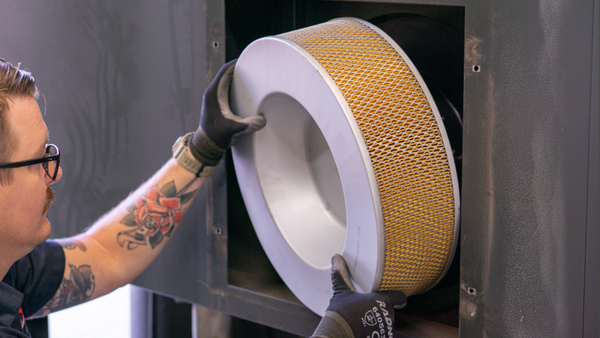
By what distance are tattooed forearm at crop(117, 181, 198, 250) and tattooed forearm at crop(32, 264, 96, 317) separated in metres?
0.08

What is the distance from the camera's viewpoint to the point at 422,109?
2.33ft

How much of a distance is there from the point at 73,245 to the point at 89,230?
0.06m

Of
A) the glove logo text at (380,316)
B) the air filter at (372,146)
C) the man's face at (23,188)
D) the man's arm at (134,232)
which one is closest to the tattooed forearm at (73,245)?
the man's arm at (134,232)

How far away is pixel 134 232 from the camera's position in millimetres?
1039

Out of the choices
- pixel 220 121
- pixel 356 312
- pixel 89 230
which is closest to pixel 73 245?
pixel 89 230

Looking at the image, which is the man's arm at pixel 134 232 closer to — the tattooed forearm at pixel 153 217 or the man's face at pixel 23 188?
the tattooed forearm at pixel 153 217

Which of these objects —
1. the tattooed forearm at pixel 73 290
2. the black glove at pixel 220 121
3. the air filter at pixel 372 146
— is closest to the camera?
the air filter at pixel 372 146

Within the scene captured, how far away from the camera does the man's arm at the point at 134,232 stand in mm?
978

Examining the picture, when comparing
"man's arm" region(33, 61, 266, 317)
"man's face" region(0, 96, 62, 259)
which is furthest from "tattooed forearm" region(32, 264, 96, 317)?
"man's face" region(0, 96, 62, 259)

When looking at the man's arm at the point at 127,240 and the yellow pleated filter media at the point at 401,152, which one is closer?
the yellow pleated filter media at the point at 401,152

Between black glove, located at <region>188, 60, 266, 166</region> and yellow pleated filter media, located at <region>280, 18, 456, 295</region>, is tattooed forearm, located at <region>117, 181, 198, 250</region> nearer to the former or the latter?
black glove, located at <region>188, 60, 266, 166</region>

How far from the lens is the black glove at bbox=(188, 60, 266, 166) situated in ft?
2.91

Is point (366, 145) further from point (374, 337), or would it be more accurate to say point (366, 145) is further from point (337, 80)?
point (374, 337)

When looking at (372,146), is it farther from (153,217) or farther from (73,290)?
(73,290)
